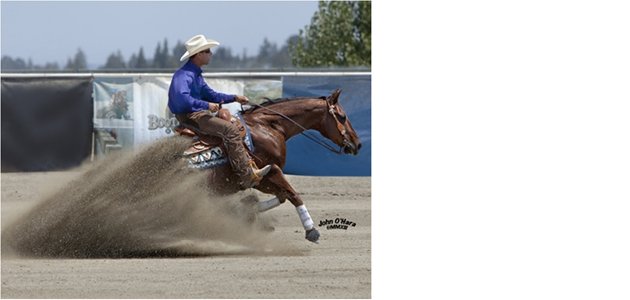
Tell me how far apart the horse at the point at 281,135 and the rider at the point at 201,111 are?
17 cm

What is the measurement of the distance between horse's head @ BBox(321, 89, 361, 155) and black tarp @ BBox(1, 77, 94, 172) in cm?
545

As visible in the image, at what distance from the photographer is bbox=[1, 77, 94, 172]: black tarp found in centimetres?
1585

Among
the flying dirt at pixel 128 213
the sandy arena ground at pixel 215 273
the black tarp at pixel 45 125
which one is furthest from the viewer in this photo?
the black tarp at pixel 45 125

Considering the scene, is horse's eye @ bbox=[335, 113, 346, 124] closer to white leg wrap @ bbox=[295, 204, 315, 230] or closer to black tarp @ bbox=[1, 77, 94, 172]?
white leg wrap @ bbox=[295, 204, 315, 230]

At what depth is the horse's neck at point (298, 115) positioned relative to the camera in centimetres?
1109

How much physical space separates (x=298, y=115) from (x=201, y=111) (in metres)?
1.21

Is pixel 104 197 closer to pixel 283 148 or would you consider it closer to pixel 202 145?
pixel 202 145

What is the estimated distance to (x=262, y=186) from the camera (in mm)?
10656

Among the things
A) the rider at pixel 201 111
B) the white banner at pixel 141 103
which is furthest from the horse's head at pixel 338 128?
the white banner at pixel 141 103

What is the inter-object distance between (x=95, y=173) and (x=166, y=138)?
66 centimetres

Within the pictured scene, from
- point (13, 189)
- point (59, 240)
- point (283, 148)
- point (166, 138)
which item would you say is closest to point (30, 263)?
point (59, 240)

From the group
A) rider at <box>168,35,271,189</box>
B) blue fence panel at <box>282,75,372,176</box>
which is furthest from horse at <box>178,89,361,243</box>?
blue fence panel at <box>282,75,372,176</box>

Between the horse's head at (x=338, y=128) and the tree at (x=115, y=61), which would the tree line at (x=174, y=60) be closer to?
the tree at (x=115, y=61)

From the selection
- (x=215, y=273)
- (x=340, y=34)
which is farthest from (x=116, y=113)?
(x=340, y=34)
